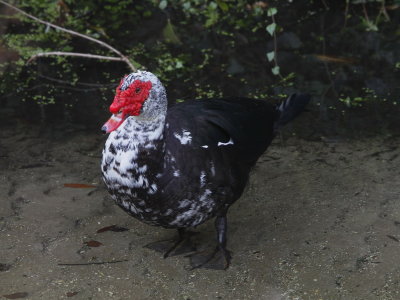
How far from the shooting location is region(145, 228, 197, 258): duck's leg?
3.38 metres

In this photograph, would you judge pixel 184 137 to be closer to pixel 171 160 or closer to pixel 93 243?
pixel 171 160

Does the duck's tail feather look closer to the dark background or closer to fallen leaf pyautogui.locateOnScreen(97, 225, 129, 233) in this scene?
the dark background

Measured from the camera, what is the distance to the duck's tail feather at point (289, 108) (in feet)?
12.3

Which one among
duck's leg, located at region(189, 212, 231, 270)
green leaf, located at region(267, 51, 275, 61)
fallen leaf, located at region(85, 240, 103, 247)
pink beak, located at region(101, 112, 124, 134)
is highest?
pink beak, located at region(101, 112, 124, 134)

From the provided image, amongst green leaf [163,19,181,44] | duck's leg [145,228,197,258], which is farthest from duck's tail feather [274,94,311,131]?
green leaf [163,19,181,44]

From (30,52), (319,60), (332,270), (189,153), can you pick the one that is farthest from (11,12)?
(332,270)

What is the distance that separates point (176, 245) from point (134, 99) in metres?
0.91

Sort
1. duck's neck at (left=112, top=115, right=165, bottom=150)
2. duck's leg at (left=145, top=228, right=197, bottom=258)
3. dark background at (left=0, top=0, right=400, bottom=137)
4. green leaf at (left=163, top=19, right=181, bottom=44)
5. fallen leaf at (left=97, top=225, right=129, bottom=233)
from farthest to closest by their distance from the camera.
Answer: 1. green leaf at (left=163, top=19, right=181, bottom=44)
2. dark background at (left=0, top=0, right=400, bottom=137)
3. fallen leaf at (left=97, top=225, right=129, bottom=233)
4. duck's leg at (left=145, top=228, right=197, bottom=258)
5. duck's neck at (left=112, top=115, right=165, bottom=150)

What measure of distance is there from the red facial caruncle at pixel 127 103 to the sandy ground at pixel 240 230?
0.76 m

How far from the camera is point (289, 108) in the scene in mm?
3781

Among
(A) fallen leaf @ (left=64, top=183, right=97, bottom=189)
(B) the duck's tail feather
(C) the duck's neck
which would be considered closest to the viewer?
(C) the duck's neck

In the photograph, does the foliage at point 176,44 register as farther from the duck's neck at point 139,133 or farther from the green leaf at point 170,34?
the duck's neck at point 139,133

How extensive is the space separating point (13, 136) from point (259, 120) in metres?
1.73

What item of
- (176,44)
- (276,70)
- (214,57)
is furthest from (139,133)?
(176,44)
